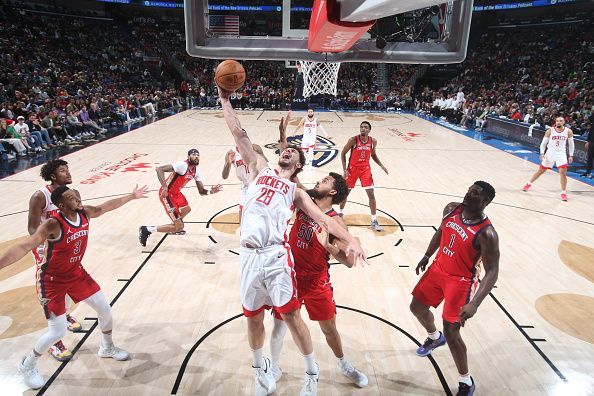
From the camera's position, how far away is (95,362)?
376cm

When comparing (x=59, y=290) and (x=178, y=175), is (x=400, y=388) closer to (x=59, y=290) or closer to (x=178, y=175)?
(x=59, y=290)

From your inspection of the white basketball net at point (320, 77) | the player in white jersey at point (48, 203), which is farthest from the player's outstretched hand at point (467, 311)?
the white basketball net at point (320, 77)

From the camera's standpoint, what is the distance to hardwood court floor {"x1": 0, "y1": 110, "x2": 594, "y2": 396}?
3.64 m

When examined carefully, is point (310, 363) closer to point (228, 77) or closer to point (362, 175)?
point (228, 77)

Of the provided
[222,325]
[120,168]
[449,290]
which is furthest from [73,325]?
[120,168]

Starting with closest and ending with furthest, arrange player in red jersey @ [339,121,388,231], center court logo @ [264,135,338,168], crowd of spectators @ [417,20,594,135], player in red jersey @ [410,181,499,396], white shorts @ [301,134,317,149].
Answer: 1. player in red jersey @ [410,181,499,396]
2. player in red jersey @ [339,121,388,231]
3. white shorts @ [301,134,317,149]
4. center court logo @ [264,135,338,168]
5. crowd of spectators @ [417,20,594,135]

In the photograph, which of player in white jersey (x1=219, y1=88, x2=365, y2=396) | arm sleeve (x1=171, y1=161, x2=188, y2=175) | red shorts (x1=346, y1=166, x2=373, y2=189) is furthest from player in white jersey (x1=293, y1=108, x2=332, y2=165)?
player in white jersey (x1=219, y1=88, x2=365, y2=396)

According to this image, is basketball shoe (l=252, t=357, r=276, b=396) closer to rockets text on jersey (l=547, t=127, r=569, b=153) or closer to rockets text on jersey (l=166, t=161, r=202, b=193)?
rockets text on jersey (l=166, t=161, r=202, b=193)

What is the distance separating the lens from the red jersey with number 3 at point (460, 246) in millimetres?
3248

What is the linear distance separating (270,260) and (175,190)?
363 centimetres

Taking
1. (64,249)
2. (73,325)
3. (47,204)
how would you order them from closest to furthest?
(64,249)
(47,204)
(73,325)

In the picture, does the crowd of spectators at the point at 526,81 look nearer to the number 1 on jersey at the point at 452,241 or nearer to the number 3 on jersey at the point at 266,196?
the number 1 on jersey at the point at 452,241

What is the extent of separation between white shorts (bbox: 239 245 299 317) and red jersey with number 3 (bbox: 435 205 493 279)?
1.29 meters

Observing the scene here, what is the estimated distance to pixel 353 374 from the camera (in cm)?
355
